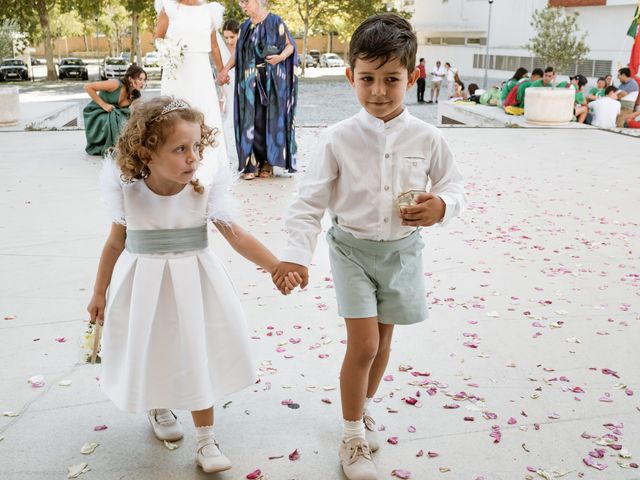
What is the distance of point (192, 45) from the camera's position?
23.8 feet

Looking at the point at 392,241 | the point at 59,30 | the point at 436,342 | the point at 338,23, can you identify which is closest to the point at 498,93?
the point at 436,342

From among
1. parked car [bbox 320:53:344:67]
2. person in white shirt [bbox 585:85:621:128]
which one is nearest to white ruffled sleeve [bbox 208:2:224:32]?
person in white shirt [bbox 585:85:621:128]

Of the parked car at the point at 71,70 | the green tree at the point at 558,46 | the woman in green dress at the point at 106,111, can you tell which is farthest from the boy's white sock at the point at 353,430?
the parked car at the point at 71,70

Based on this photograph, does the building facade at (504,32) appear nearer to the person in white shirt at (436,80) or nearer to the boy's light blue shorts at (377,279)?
the person in white shirt at (436,80)

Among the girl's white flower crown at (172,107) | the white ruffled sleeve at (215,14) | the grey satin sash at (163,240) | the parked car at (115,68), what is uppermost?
the white ruffled sleeve at (215,14)

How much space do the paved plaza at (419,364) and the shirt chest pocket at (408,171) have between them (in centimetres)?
103

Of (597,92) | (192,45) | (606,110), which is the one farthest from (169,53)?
(597,92)

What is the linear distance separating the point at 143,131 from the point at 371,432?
57.4 inches

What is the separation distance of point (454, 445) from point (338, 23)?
141ft

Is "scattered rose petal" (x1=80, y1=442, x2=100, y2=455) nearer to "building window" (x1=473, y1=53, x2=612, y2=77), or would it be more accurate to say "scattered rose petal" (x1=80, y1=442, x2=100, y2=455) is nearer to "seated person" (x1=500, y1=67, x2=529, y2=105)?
"seated person" (x1=500, y1=67, x2=529, y2=105)

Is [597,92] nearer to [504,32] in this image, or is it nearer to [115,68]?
[504,32]

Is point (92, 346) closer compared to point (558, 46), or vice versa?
point (92, 346)

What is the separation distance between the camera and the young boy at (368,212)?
2568 millimetres

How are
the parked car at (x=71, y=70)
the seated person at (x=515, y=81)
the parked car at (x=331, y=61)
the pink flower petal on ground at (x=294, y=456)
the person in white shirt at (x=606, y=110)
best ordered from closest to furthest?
the pink flower petal on ground at (x=294, y=456) → the person in white shirt at (x=606, y=110) → the seated person at (x=515, y=81) → the parked car at (x=71, y=70) → the parked car at (x=331, y=61)
